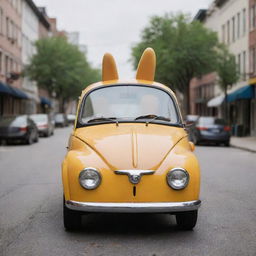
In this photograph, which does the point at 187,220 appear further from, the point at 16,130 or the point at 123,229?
the point at 16,130

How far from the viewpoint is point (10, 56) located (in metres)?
52.6

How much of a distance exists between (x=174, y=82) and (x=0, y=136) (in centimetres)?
2720

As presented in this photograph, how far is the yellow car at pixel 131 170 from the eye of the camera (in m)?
6.25

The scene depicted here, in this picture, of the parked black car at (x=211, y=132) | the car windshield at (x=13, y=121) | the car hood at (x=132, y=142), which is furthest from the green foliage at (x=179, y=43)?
the car hood at (x=132, y=142)

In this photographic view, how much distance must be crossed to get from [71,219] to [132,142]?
111 centimetres

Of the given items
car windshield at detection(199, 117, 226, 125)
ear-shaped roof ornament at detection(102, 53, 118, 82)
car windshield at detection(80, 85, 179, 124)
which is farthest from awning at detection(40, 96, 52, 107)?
car windshield at detection(80, 85, 179, 124)

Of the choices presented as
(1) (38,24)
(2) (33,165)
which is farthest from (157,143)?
(1) (38,24)

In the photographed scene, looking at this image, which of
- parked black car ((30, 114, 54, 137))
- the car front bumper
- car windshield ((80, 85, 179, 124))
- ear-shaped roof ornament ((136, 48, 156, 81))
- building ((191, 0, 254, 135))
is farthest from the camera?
building ((191, 0, 254, 135))

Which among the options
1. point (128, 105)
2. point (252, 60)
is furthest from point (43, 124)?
point (128, 105)

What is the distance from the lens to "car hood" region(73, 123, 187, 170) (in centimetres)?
641

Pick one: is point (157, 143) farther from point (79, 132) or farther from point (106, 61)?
point (106, 61)

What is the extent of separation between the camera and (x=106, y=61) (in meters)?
8.75

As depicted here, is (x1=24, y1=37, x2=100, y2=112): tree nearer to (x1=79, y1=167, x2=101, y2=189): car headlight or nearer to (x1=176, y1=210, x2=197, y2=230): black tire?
(x1=176, y1=210, x2=197, y2=230): black tire

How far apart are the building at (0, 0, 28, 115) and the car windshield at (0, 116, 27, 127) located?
44.2ft
